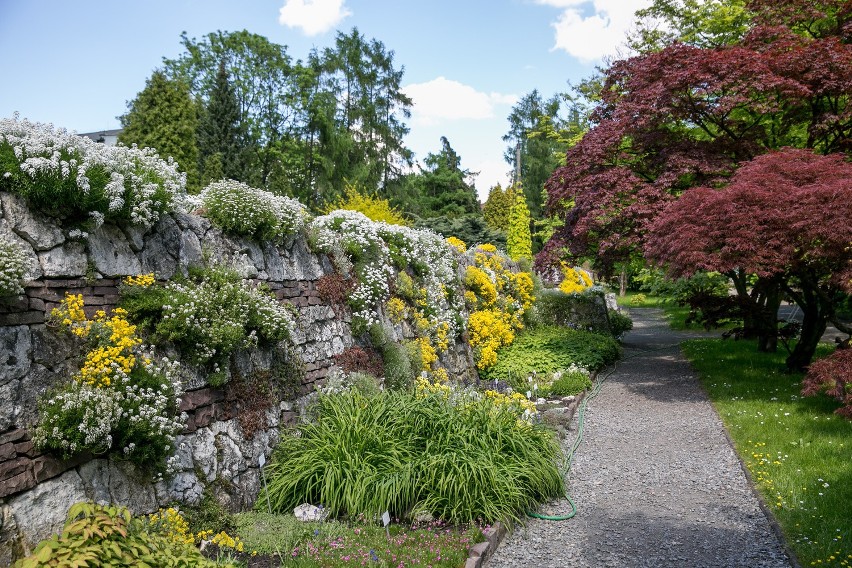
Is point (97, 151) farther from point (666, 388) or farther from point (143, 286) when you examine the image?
→ point (666, 388)

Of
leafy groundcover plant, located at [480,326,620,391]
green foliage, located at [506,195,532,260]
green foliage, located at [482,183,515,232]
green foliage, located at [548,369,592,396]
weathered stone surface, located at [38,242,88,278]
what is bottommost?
green foliage, located at [548,369,592,396]

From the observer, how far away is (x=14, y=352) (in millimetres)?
3318

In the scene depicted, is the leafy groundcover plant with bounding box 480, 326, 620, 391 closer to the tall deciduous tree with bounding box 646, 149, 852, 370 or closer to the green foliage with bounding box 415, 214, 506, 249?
the tall deciduous tree with bounding box 646, 149, 852, 370

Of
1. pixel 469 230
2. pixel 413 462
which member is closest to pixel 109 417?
pixel 413 462

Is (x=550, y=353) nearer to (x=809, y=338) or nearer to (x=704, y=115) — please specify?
(x=809, y=338)

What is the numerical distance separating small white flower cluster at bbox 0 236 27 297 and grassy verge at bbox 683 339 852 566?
529 cm

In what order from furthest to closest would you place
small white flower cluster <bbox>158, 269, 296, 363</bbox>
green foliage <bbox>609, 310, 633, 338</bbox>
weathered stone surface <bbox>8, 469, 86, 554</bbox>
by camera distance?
green foliage <bbox>609, 310, 633, 338</bbox>
small white flower cluster <bbox>158, 269, 296, 363</bbox>
weathered stone surface <bbox>8, 469, 86, 554</bbox>

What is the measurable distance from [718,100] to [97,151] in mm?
9111

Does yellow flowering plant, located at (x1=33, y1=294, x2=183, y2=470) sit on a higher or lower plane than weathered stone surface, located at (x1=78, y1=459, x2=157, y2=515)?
higher

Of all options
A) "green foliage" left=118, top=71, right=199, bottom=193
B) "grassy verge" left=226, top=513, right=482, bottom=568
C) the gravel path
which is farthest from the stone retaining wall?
"green foliage" left=118, top=71, right=199, bottom=193

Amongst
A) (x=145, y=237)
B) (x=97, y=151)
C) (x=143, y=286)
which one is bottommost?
(x=143, y=286)

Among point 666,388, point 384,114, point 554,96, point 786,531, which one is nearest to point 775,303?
point 666,388

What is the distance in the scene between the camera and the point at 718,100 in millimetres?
9406

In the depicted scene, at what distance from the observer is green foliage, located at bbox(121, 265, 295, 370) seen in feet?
13.8
